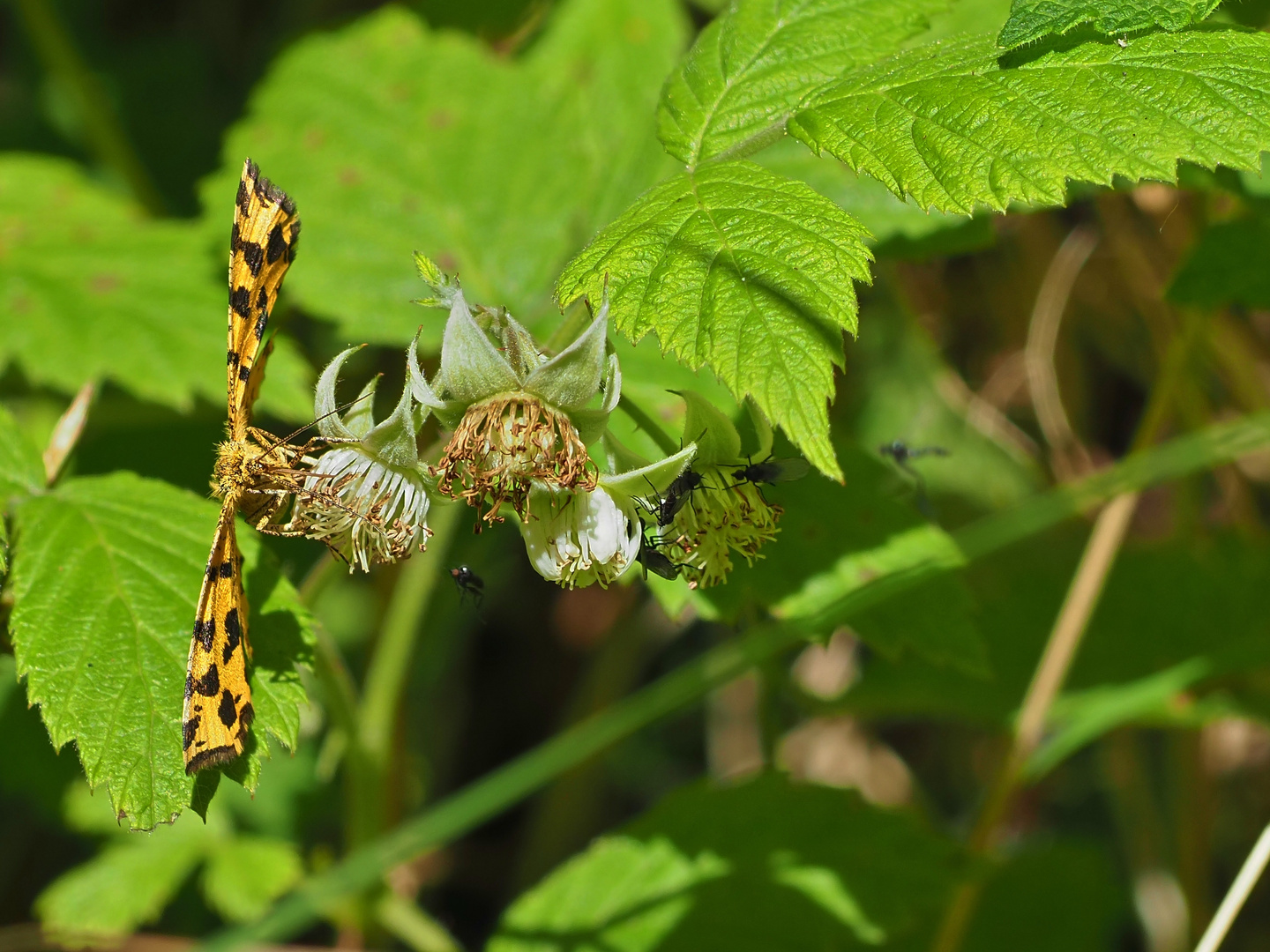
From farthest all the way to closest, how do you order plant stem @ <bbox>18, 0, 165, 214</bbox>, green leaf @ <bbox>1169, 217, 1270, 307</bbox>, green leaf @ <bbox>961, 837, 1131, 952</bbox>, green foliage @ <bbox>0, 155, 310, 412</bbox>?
plant stem @ <bbox>18, 0, 165, 214</bbox> → green leaf @ <bbox>961, 837, 1131, 952</bbox> → green foliage @ <bbox>0, 155, 310, 412</bbox> → green leaf @ <bbox>1169, 217, 1270, 307</bbox>

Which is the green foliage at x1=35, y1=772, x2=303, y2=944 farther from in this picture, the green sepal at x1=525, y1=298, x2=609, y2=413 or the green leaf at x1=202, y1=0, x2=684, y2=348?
the green sepal at x1=525, y1=298, x2=609, y2=413

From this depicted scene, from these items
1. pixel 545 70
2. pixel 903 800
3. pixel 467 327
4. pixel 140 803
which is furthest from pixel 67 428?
pixel 903 800

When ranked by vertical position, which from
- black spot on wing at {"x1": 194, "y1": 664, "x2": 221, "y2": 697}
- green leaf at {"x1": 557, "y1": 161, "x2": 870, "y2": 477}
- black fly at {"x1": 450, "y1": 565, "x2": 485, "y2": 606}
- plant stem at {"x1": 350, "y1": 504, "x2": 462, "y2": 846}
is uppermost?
green leaf at {"x1": 557, "y1": 161, "x2": 870, "y2": 477}

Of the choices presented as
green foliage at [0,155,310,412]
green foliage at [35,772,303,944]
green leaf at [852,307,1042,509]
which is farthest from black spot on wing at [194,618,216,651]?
green leaf at [852,307,1042,509]

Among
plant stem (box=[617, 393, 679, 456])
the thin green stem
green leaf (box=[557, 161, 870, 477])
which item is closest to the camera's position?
green leaf (box=[557, 161, 870, 477])

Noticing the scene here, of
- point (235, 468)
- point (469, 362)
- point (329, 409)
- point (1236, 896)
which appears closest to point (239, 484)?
point (235, 468)

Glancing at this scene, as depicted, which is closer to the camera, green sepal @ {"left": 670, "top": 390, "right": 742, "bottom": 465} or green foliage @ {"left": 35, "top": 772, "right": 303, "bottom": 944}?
green sepal @ {"left": 670, "top": 390, "right": 742, "bottom": 465}
